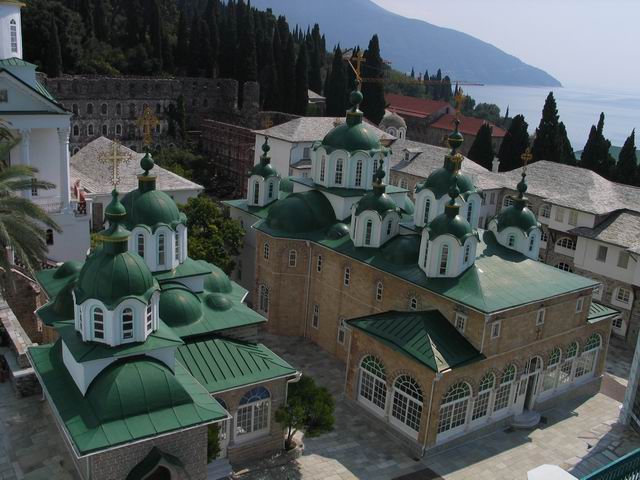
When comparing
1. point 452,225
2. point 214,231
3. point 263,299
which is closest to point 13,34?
point 214,231

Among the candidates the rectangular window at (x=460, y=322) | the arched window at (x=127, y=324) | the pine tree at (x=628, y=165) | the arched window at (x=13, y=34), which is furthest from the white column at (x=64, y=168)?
the pine tree at (x=628, y=165)

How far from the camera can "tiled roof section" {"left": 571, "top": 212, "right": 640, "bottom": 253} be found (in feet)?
110

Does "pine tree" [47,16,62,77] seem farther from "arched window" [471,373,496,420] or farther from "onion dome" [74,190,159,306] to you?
"arched window" [471,373,496,420]

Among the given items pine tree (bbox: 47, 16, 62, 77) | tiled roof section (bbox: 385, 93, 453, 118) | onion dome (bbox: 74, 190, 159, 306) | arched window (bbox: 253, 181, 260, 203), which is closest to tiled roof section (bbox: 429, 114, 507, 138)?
tiled roof section (bbox: 385, 93, 453, 118)

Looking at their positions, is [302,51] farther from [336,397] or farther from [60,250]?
[336,397]

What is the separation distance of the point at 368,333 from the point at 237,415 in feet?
19.4

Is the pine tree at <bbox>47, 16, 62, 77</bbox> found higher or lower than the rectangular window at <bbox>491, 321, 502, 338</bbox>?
higher

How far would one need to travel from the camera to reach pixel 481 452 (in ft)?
73.0

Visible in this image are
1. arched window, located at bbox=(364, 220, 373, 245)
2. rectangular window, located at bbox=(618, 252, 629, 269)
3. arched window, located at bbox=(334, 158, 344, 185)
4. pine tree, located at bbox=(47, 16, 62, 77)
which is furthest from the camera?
pine tree, located at bbox=(47, 16, 62, 77)

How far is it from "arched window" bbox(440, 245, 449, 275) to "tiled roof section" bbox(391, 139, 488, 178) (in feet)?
75.0

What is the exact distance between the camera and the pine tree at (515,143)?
187 feet

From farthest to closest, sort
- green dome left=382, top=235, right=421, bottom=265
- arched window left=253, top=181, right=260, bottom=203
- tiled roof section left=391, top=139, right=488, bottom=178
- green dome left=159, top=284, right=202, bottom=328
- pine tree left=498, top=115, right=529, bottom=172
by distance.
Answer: pine tree left=498, top=115, right=529, bottom=172 → tiled roof section left=391, top=139, right=488, bottom=178 → arched window left=253, top=181, right=260, bottom=203 → green dome left=382, top=235, right=421, bottom=265 → green dome left=159, top=284, right=202, bottom=328

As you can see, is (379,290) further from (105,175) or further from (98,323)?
(105,175)

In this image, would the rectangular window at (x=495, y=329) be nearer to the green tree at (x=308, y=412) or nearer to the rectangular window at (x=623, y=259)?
the green tree at (x=308, y=412)
